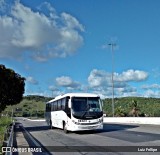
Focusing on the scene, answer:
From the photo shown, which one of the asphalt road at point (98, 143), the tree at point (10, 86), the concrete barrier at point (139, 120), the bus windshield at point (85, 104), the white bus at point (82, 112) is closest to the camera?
the asphalt road at point (98, 143)

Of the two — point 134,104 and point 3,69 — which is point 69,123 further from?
point 134,104

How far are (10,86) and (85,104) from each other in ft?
65.1

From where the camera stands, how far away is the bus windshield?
2664cm

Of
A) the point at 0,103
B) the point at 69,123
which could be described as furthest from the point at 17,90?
the point at 69,123

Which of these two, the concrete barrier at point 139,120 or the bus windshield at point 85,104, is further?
the concrete barrier at point 139,120

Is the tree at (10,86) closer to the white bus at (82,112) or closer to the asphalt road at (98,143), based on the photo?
the white bus at (82,112)

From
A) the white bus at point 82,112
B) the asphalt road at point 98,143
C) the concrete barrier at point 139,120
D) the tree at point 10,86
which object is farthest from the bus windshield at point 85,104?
the concrete barrier at point 139,120

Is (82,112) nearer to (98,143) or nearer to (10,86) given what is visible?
(98,143)

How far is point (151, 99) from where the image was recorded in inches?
5778

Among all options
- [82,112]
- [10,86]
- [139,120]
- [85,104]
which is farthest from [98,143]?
[139,120]

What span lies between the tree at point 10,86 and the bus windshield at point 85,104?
1681cm

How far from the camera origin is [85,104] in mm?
26844

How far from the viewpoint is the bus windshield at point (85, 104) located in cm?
2664

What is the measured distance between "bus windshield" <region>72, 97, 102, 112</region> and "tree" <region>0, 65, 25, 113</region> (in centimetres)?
1681
